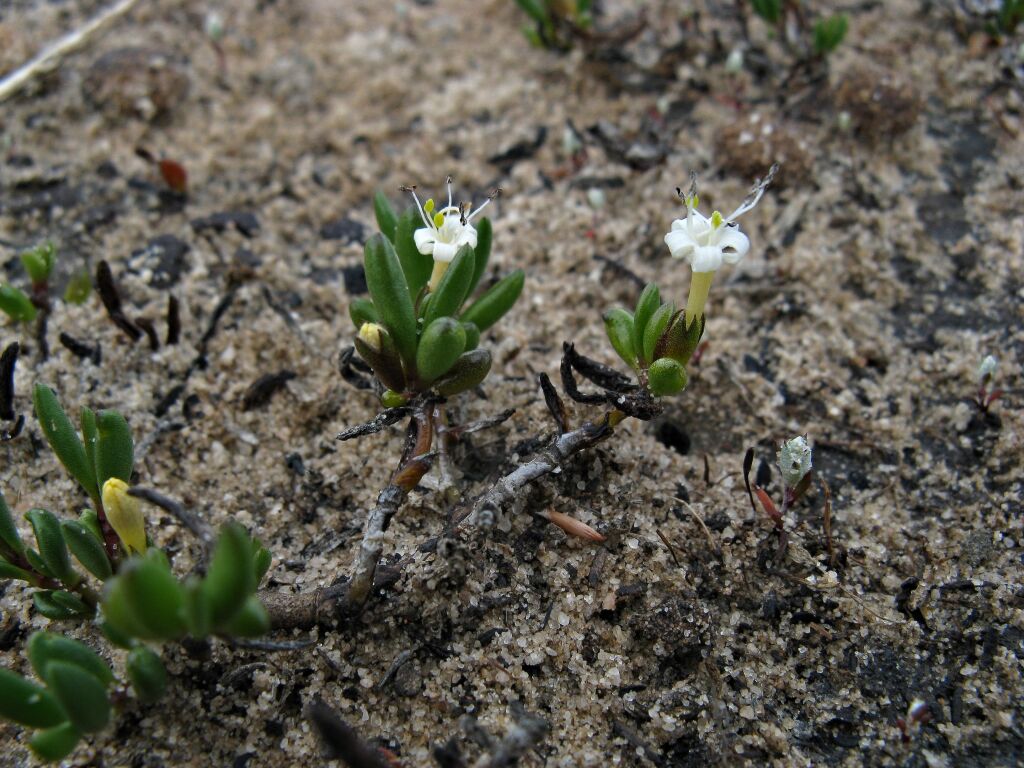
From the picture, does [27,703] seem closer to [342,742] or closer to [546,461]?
[342,742]

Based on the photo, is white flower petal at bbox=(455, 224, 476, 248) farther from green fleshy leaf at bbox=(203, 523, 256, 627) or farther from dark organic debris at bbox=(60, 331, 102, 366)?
dark organic debris at bbox=(60, 331, 102, 366)

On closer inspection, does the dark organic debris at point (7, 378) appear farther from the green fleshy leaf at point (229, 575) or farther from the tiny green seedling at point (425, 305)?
the green fleshy leaf at point (229, 575)

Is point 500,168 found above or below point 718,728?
above

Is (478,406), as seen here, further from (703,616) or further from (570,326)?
(703,616)

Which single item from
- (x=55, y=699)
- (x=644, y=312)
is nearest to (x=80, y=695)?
(x=55, y=699)

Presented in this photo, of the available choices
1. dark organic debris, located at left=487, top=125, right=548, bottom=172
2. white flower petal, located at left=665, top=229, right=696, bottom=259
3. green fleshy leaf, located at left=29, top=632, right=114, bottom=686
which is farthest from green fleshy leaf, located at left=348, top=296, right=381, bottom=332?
dark organic debris, located at left=487, top=125, right=548, bottom=172

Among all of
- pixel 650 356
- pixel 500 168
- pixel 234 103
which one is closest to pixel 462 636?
pixel 650 356

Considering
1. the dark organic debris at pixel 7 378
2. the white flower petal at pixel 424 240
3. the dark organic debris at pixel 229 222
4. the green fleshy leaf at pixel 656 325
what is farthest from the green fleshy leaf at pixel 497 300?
the dark organic debris at pixel 7 378
